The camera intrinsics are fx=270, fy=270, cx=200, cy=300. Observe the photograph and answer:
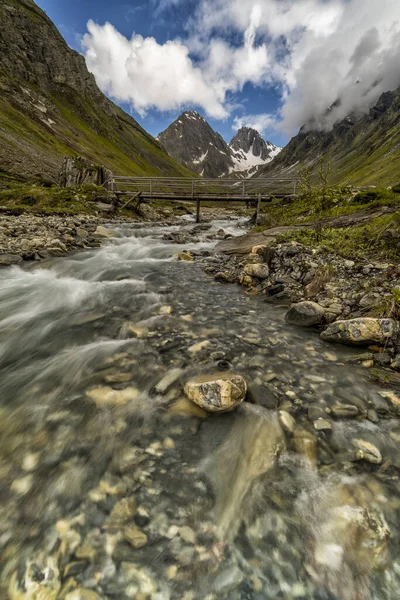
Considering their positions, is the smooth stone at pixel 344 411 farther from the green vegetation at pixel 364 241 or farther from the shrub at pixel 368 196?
the shrub at pixel 368 196

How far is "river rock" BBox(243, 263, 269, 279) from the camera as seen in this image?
8875 millimetres

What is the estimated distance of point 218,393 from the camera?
349 cm

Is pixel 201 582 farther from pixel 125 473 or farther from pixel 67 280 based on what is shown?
pixel 67 280

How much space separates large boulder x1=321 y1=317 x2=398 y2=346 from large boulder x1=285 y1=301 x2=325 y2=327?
0.66 metres

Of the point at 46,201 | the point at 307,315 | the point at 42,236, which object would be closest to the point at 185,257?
the point at 42,236

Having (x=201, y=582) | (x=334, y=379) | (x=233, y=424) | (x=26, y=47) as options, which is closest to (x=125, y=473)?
(x=201, y=582)

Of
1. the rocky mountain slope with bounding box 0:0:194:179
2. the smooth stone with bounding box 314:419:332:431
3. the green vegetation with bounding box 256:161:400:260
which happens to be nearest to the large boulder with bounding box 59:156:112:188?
the rocky mountain slope with bounding box 0:0:194:179

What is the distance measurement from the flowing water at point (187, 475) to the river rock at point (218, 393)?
0.44 ft

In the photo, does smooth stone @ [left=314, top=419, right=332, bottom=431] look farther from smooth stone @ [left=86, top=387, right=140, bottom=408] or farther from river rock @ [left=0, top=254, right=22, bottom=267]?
river rock @ [left=0, top=254, right=22, bottom=267]

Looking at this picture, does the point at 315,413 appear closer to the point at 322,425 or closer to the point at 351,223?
the point at 322,425

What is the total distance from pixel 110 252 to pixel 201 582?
13201 mm

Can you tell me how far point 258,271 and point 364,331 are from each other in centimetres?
450

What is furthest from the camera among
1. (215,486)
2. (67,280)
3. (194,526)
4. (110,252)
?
(110,252)

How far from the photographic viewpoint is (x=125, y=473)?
2.74 m
